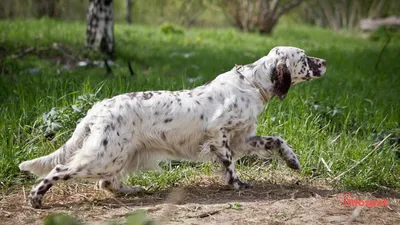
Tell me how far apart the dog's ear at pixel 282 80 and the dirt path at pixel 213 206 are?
0.79 metres

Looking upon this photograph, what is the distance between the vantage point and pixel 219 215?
156 inches

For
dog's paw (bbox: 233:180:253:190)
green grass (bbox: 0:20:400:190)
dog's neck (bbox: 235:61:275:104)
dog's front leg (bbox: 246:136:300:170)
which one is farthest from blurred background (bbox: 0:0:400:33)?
dog's paw (bbox: 233:180:253:190)

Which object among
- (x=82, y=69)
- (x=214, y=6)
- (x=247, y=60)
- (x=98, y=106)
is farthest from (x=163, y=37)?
(x=98, y=106)

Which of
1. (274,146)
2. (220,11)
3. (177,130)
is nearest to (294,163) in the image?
(274,146)

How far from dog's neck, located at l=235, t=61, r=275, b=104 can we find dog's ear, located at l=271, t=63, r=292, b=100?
6 centimetres

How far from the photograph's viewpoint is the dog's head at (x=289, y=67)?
182 inches

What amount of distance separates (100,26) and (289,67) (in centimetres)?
573

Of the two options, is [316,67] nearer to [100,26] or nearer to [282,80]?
[282,80]

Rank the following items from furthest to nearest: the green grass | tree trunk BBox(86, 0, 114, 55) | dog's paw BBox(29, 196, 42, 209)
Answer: tree trunk BBox(86, 0, 114, 55) < the green grass < dog's paw BBox(29, 196, 42, 209)

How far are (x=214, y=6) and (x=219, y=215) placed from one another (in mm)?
15364

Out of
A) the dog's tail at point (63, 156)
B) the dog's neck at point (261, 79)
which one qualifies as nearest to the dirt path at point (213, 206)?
the dog's tail at point (63, 156)

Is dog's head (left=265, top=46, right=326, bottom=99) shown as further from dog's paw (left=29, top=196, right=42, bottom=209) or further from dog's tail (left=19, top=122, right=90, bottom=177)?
dog's paw (left=29, top=196, right=42, bottom=209)

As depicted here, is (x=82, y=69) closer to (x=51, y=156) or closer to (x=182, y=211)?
(x=51, y=156)

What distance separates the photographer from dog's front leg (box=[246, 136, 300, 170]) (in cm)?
477
